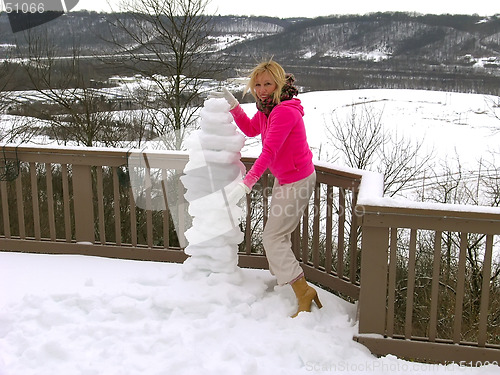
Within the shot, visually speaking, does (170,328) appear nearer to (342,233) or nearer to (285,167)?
(285,167)

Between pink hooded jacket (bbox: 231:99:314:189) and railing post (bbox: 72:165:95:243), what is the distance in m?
1.71

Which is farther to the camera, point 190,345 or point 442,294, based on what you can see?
point 442,294

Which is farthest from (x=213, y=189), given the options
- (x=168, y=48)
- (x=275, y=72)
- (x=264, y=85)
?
(x=168, y=48)

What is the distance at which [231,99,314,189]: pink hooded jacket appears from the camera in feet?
11.1

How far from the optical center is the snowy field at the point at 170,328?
2.93 m

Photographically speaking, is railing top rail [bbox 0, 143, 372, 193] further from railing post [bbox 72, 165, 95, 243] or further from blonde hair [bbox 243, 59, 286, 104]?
blonde hair [bbox 243, 59, 286, 104]

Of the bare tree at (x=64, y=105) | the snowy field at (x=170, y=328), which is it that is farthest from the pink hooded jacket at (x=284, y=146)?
the bare tree at (x=64, y=105)

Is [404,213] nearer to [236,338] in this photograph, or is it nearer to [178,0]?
[236,338]

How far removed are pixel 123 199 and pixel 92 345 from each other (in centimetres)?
1554

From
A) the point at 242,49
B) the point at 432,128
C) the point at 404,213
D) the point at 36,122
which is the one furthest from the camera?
the point at 432,128

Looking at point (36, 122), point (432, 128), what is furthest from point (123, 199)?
point (432, 128)

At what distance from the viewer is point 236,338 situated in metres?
3.21

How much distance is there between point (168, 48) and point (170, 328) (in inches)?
699

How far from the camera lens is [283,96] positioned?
351 cm
